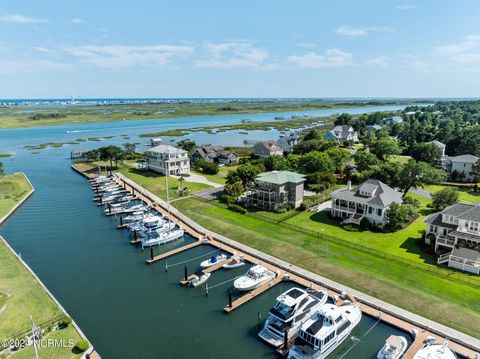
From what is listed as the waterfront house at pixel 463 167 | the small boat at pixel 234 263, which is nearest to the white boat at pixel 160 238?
the small boat at pixel 234 263

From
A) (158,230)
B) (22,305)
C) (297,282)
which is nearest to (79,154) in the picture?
(158,230)

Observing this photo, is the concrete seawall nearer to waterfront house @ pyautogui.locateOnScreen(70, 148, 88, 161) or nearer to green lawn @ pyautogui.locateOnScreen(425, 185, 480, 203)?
green lawn @ pyautogui.locateOnScreen(425, 185, 480, 203)

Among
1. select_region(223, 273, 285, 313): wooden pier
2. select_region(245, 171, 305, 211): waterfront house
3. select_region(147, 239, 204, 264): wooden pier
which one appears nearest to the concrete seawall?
select_region(223, 273, 285, 313): wooden pier

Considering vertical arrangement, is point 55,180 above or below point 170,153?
below

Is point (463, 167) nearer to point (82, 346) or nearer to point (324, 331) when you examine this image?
point (324, 331)

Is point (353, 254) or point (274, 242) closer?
point (353, 254)

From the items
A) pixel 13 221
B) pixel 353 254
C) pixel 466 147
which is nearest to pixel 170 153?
pixel 13 221

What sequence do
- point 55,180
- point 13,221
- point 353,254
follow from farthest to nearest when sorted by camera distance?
point 55,180
point 13,221
point 353,254

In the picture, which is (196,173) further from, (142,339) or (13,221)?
(142,339)
